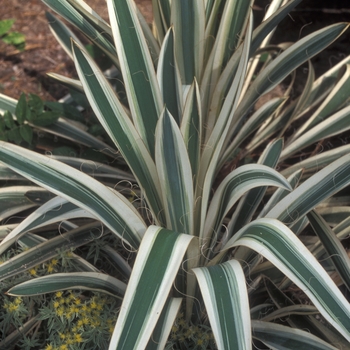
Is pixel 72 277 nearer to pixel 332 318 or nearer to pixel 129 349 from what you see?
pixel 129 349

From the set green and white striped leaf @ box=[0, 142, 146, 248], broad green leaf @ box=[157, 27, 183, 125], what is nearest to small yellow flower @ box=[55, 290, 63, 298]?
green and white striped leaf @ box=[0, 142, 146, 248]

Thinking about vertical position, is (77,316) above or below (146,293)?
below

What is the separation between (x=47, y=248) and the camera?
1324 millimetres

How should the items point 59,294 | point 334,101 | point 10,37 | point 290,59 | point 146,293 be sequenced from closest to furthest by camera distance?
point 146,293 → point 59,294 → point 290,59 → point 334,101 → point 10,37

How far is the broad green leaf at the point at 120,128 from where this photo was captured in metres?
1.12

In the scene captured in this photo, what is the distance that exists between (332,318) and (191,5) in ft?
2.74

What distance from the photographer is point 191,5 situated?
52.8 inches

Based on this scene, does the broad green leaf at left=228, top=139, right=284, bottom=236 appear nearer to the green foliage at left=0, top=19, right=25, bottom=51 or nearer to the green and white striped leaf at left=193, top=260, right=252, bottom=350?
the green and white striped leaf at left=193, top=260, right=252, bottom=350

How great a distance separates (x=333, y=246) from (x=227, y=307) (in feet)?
1.51

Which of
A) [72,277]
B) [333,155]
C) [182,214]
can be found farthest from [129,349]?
[333,155]

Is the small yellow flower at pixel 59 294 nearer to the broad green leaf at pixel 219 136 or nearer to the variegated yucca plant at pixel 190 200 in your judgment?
the variegated yucca plant at pixel 190 200

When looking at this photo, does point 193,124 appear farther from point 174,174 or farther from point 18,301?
point 18,301

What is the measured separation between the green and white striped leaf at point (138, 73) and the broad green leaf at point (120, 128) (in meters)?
0.05

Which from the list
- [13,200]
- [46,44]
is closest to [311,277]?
[13,200]
